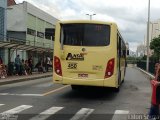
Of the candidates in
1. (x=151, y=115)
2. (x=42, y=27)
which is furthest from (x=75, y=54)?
(x=42, y=27)

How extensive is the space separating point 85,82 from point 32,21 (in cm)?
3859

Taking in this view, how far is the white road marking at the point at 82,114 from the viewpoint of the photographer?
12.5m

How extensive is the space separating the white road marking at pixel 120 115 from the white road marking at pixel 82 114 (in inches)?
30.6

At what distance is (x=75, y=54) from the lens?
17.8 m

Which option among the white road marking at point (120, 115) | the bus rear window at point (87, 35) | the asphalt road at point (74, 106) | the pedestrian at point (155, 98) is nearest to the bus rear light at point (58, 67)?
the bus rear window at point (87, 35)

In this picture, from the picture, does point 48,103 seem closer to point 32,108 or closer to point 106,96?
point 32,108

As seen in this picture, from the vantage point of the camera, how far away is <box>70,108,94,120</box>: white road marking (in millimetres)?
12516

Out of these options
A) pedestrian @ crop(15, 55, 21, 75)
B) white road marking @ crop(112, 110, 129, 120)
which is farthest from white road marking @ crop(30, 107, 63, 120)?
pedestrian @ crop(15, 55, 21, 75)

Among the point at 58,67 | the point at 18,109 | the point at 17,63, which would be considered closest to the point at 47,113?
the point at 18,109

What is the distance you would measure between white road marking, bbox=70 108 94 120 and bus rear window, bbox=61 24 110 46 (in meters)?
4.09

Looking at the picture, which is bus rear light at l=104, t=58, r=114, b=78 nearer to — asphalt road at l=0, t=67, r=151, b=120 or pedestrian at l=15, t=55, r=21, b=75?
asphalt road at l=0, t=67, r=151, b=120

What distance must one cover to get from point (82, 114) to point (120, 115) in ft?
3.61

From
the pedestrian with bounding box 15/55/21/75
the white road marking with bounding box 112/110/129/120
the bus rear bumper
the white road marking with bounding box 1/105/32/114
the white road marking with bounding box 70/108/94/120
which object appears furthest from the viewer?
the pedestrian with bounding box 15/55/21/75

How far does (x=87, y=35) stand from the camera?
710 inches
